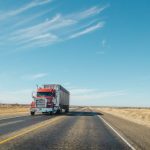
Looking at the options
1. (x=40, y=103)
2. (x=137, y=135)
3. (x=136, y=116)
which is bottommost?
(x=137, y=135)

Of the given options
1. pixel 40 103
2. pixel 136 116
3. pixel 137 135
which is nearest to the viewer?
pixel 137 135

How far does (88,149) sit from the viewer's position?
12242 millimetres

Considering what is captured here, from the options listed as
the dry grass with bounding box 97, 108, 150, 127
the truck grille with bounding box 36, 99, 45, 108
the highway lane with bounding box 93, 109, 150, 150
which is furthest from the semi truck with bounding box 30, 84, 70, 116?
the highway lane with bounding box 93, 109, 150, 150

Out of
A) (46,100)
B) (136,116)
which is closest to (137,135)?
(46,100)

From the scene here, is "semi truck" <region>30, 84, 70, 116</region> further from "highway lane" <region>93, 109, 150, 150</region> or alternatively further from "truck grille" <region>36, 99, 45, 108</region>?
"highway lane" <region>93, 109, 150, 150</region>

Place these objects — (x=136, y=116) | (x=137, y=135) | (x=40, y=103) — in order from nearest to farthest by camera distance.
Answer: (x=137, y=135) < (x=40, y=103) < (x=136, y=116)

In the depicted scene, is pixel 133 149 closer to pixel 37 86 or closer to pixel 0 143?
pixel 0 143

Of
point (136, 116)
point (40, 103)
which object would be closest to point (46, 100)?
point (40, 103)

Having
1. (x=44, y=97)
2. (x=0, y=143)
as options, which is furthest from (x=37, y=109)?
(x=0, y=143)

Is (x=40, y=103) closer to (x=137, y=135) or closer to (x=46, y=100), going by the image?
(x=46, y=100)

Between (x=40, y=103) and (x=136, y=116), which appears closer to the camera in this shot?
(x=40, y=103)

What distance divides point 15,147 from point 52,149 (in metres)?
1.25

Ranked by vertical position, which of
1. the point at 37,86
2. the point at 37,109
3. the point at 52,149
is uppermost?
the point at 37,86

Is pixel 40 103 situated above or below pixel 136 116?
above
